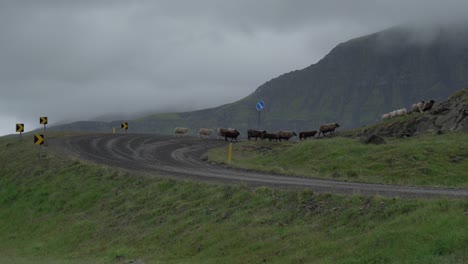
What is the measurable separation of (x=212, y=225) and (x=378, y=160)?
2315 centimetres

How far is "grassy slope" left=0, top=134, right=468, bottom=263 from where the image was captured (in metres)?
13.8

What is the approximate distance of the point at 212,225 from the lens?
66.6 ft

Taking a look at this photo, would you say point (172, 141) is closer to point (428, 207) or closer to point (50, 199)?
point (50, 199)

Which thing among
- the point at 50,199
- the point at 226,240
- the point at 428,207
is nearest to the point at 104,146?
the point at 50,199

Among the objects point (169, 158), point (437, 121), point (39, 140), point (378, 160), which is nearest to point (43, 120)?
point (39, 140)

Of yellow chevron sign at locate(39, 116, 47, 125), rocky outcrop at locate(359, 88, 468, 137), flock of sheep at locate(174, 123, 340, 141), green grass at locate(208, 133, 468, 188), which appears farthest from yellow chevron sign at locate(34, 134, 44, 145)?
rocky outcrop at locate(359, 88, 468, 137)

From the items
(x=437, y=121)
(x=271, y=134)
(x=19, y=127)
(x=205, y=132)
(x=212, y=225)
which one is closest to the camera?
(x=212, y=225)

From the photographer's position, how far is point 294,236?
16688mm

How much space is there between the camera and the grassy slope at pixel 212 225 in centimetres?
1382

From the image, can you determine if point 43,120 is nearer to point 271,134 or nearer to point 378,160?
point 271,134

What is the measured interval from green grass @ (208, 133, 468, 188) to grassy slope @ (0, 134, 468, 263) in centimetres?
1045

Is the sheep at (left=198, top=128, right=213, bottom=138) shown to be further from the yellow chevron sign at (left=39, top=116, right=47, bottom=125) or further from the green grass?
the yellow chevron sign at (left=39, top=116, right=47, bottom=125)

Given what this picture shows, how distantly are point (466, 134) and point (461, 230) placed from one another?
35.6 metres

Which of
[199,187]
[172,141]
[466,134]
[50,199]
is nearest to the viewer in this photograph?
[199,187]
